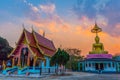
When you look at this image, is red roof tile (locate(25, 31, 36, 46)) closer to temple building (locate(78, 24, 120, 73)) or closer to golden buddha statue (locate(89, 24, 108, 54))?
temple building (locate(78, 24, 120, 73))

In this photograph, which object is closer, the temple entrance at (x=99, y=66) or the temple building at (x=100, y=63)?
the temple building at (x=100, y=63)

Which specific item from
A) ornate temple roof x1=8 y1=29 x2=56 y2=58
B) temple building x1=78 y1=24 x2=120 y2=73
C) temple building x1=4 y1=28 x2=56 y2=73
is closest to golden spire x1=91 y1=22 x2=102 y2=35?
temple building x1=78 y1=24 x2=120 y2=73

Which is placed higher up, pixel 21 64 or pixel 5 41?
pixel 5 41

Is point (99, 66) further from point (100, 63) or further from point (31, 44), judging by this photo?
point (31, 44)

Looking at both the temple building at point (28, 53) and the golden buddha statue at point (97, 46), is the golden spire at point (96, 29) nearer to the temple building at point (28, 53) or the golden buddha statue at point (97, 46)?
the golden buddha statue at point (97, 46)

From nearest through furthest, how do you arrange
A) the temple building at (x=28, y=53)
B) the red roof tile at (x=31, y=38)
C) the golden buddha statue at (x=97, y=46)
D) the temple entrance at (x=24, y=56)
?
the temple building at (x=28, y=53)
the red roof tile at (x=31, y=38)
the temple entrance at (x=24, y=56)
the golden buddha statue at (x=97, y=46)

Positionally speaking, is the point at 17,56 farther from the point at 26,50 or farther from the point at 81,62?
the point at 81,62

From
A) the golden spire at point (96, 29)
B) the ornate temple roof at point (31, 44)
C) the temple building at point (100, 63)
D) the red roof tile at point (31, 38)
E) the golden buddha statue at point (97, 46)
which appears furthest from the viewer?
the golden spire at point (96, 29)

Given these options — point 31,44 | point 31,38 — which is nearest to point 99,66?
point 31,38

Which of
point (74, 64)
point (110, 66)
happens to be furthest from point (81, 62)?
point (110, 66)

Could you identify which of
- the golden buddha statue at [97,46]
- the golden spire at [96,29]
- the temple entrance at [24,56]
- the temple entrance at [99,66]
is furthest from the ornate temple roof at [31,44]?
the golden spire at [96,29]

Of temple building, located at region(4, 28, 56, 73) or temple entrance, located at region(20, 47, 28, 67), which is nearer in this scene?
temple building, located at region(4, 28, 56, 73)

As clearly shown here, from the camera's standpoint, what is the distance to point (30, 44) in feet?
91.7

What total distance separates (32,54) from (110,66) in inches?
765
